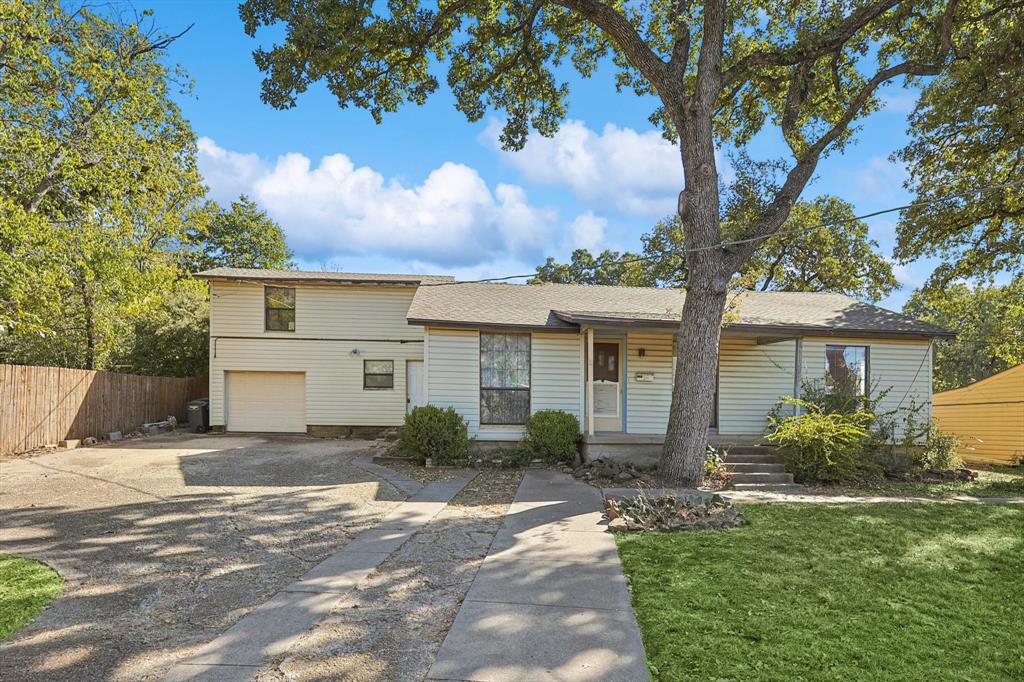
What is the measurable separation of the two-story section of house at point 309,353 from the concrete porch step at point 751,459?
9379 mm

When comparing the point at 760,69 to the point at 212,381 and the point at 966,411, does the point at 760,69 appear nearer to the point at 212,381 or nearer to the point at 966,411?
the point at 966,411

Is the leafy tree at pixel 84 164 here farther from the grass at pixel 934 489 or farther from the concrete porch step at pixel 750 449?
the grass at pixel 934 489

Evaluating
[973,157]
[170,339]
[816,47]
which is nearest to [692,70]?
[816,47]

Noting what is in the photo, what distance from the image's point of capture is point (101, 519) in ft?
22.5

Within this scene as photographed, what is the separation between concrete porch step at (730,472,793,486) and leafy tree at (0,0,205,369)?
13.4 metres

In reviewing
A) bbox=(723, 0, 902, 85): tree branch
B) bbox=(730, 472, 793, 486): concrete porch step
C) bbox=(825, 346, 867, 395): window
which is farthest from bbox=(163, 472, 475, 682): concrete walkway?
bbox=(825, 346, 867, 395): window

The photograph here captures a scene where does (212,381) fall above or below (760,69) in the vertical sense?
below

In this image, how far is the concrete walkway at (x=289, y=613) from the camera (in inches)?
126

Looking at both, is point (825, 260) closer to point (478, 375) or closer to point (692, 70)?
point (692, 70)

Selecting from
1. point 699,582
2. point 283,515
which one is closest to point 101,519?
point 283,515

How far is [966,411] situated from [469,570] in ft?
63.6

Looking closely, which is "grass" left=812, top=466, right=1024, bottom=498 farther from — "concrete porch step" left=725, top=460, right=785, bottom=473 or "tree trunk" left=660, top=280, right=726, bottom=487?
"tree trunk" left=660, top=280, right=726, bottom=487

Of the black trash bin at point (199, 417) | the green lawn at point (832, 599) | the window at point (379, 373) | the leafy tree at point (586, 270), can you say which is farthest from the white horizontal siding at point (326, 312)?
the leafy tree at point (586, 270)

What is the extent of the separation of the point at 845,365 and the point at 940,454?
2500 millimetres
